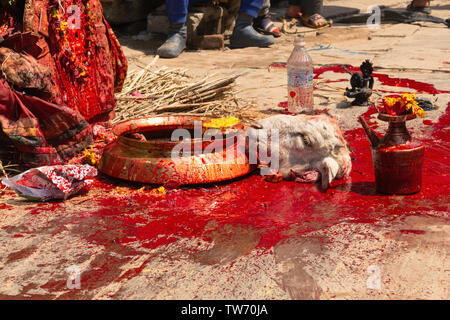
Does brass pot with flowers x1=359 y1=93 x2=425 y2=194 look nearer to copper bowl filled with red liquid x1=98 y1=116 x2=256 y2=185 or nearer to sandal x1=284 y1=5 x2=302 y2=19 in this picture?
copper bowl filled with red liquid x1=98 y1=116 x2=256 y2=185

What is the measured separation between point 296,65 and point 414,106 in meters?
1.57

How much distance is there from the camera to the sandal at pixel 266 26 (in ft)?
26.3

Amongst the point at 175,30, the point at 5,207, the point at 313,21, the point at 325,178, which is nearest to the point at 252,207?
the point at 325,178

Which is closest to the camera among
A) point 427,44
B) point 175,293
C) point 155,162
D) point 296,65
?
point 175,293

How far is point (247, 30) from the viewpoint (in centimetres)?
742

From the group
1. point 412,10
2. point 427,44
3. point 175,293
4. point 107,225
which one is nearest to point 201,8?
point 427,44

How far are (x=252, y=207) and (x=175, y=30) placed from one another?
4.64 m

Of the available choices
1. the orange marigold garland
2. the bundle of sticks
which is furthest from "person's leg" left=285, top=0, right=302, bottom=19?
the orange marigold garland

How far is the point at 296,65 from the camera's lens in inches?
165

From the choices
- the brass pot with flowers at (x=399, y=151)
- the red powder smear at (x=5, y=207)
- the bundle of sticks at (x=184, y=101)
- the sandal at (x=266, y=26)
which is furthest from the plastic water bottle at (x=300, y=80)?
the sandal at (x=266, y=26)

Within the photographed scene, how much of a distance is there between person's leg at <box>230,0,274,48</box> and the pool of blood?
4485 millimetres

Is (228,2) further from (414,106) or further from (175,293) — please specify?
(175,293)

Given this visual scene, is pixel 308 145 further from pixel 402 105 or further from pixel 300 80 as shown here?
pixel 300 80

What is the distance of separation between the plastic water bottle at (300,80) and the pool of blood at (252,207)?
1.02 metres
